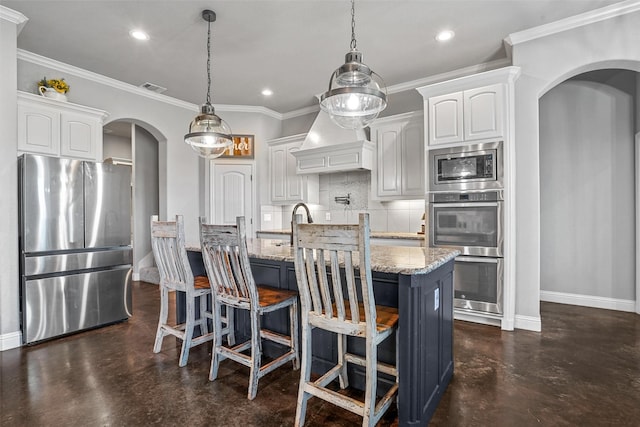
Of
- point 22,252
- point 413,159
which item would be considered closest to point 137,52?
point 22,252

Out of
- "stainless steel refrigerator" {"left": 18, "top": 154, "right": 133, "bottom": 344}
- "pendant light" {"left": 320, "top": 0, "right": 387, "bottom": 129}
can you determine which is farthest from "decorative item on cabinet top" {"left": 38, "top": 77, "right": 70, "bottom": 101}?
"pendant light" {"left": 320, "top": 0, "right": 387, "bottom": 129}

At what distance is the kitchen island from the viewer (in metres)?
1.67

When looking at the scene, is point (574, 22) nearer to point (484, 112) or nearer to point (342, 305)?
point (484, 112)

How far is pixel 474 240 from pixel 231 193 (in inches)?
145

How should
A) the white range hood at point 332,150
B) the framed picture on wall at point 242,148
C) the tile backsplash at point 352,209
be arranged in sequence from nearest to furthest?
the white range hood at point 332,150
the tile backsplash at point 352,209
the framed picture on wall at point 242,148

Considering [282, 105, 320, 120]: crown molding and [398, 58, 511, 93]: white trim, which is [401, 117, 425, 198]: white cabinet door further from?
[282, 105, 320, 120]: crown molding

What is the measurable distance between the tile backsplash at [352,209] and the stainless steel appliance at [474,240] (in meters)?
0.89

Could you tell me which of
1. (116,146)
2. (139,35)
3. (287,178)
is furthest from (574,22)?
(116,146)

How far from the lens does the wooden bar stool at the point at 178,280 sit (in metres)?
2.48

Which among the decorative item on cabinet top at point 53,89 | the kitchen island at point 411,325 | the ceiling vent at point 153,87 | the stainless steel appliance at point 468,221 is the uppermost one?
the ceiling vent at point 153,87

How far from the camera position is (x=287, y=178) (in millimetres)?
5406

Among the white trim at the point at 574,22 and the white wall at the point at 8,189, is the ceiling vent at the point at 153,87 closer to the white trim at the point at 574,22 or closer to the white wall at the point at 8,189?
the white wall at the point at 8,189

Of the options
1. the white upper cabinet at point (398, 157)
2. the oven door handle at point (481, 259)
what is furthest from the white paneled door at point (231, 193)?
the oven door handle at point (481, 259)

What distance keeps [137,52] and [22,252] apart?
2326 millimetres
